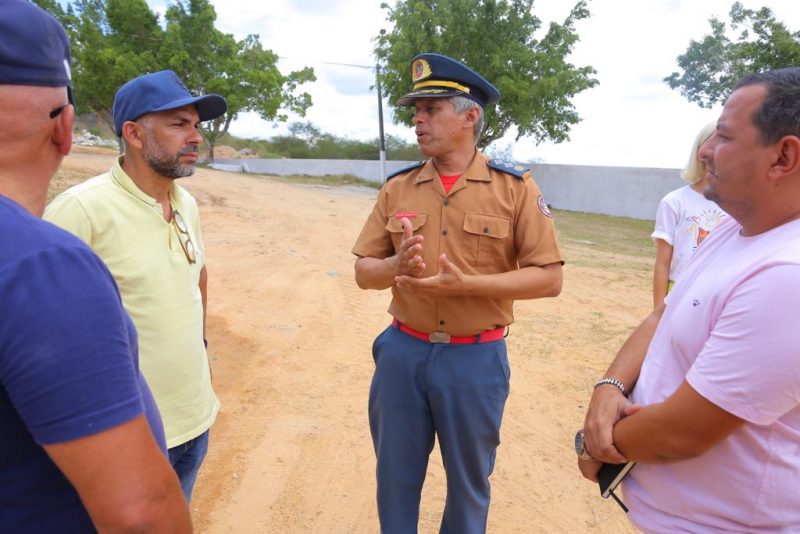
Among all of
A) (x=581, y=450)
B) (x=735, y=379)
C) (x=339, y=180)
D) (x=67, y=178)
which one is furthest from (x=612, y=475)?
(x=339, y=180)

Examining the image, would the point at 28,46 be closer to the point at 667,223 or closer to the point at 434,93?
the point at 434,93

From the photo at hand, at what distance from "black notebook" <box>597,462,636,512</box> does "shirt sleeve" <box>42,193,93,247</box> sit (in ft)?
6.15

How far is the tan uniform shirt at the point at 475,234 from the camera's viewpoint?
2328mm

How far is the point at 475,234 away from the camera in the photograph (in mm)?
2381

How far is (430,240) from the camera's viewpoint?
95.7 inches

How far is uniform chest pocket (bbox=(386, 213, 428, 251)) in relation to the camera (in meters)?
2.45

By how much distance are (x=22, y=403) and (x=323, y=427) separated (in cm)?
312

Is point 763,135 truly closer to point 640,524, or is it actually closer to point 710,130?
point 640,524

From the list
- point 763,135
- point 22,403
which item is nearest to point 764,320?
point 763,135

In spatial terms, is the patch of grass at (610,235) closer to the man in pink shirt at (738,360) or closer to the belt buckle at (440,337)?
the belt buckle at (440,337)

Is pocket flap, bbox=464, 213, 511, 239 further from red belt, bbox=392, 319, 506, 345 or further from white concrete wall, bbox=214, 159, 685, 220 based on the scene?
white concrete wall, bbox=214, 159, 685, 220

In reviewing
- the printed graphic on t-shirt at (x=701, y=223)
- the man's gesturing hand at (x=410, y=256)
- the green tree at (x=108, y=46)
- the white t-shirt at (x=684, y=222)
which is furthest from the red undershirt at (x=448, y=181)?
the green tree at (x=108, y=46)

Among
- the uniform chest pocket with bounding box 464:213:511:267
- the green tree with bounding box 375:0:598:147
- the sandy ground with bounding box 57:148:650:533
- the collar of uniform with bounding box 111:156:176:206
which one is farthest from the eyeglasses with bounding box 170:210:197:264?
the green tree with bounding box 375:0:598:147

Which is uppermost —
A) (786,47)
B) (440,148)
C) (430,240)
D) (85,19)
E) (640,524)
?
(85,19)
